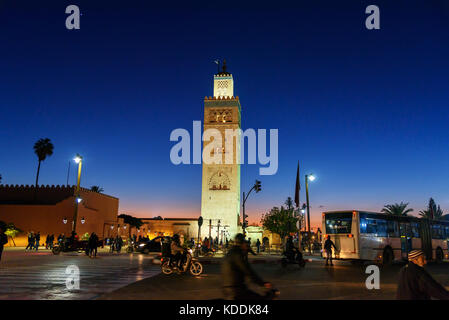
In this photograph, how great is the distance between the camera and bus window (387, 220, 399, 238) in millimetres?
19766

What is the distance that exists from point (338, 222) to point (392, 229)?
339cm

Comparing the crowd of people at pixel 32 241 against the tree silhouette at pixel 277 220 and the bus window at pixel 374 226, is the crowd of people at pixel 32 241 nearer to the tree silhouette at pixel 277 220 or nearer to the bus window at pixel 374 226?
the bus window at pixel 374 226

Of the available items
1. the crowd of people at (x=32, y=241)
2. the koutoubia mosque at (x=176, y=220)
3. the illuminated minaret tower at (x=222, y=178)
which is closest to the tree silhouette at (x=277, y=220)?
the koutoubia mosque at (x=176, y=220)

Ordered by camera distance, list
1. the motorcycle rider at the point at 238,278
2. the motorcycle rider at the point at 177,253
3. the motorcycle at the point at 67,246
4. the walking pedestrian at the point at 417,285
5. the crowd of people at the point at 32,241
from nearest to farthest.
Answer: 1. the walking pedestrian at the point at 417,285
2. the motorcycle rider at the point at 238,278
3. the motorcycle rider at the point at 177,253
4. the motorcycle at the point at 67,246
5. the crowd of people at the point at 32,241

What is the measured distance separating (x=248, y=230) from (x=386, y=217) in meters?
39.6

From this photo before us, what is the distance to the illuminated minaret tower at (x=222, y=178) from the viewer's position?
173ft

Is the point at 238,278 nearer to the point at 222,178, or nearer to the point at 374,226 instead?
the point at 374,226

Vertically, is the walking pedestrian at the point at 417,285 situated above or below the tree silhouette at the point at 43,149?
below

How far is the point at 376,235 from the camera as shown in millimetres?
18891

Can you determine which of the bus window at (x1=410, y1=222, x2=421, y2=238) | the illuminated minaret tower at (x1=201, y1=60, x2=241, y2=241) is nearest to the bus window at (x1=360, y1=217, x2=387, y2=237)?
the bus window at (x1=410, y1=222, x2=421, y2=238)

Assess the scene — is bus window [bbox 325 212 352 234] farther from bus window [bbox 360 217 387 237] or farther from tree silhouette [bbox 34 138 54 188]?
tree silhouette [bbox 34 138 54 188]

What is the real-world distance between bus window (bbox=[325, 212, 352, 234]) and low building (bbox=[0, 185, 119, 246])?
24.9 metres

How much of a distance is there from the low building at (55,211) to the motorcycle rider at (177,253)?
24.6 m
